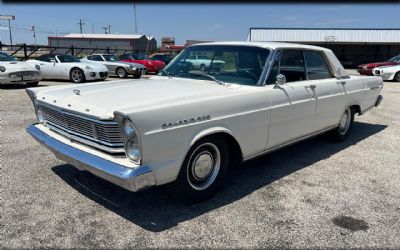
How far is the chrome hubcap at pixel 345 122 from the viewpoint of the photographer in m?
5.86

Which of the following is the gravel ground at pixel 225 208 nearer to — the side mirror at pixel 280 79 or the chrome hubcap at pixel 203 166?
the chrome hubcap at pixel 203 166

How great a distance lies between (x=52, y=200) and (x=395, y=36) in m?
42.5

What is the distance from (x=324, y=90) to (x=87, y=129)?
11.0 ft

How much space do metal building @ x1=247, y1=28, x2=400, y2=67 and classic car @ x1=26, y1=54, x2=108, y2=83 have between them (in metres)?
28.7

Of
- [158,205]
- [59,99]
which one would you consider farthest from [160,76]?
[158,205]

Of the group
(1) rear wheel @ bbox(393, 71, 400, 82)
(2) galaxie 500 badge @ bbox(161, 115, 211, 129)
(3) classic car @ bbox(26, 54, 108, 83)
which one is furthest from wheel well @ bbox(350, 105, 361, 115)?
(1) rear wheel @ bbox(393, 71, 400, 82)

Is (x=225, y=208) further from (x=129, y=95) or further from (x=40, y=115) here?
(x=40, y=115)

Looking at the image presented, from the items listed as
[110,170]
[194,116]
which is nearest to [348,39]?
[194,116]

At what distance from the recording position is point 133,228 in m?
3.09

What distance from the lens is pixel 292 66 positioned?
4555mm

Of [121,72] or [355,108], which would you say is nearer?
[355,108]

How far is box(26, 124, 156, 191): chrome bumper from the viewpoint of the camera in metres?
2.82

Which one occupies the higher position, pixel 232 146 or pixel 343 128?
pixel 232 146

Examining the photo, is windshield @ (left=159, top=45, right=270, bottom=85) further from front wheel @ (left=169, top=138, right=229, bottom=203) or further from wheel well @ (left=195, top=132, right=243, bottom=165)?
front wheel @ (left=169, top=138, right=229, bottom=203)
